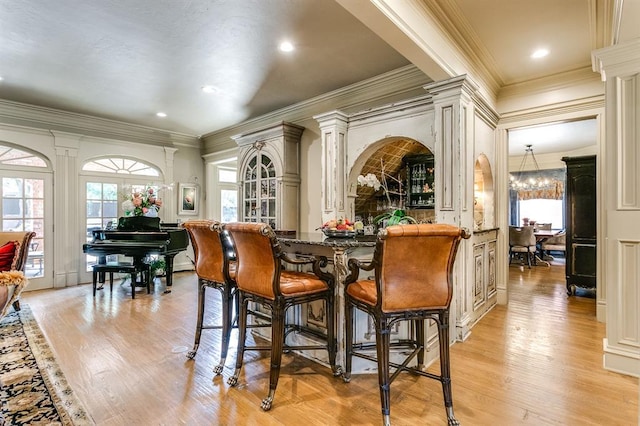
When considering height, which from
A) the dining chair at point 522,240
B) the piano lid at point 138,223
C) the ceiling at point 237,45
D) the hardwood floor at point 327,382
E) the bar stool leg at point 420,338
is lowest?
the hardwood floor at point 327,382

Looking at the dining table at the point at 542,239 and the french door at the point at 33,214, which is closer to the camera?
the french door at the point at 33,214

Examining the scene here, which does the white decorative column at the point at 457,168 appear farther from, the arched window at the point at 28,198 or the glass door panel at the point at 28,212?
the glass door panel at the point at 28,212

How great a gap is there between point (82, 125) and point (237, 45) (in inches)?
164

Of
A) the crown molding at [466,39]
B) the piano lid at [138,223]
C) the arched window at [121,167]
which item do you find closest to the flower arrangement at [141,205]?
the piano lid at [138,223]

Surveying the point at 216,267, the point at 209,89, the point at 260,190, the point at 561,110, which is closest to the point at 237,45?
the point at 209,89

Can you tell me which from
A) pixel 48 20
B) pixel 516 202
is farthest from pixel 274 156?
pixel 516 202

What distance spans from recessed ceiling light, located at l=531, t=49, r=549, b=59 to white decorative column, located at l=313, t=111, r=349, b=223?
2077 millimetres

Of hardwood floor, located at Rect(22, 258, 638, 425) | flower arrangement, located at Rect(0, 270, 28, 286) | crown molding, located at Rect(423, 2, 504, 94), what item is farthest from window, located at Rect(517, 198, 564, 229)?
flower arrangement, located at Rect(0, 270, 28, 286)

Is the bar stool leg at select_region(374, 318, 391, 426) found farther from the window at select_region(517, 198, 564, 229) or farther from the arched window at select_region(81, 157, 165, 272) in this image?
the window at select_region(517, 198, 564, 229)

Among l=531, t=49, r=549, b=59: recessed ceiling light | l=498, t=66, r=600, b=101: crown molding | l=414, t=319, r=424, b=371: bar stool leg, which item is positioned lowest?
l=414, t=319, r=424, b=371: bar stool leg

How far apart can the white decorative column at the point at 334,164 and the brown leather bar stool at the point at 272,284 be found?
184 cm

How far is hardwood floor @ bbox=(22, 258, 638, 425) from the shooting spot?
6.35ft

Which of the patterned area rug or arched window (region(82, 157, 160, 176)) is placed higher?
arched window (region(82, 157, 160, 176))

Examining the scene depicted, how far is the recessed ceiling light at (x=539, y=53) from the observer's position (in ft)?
10.7
